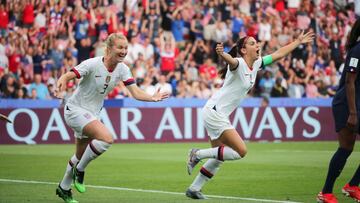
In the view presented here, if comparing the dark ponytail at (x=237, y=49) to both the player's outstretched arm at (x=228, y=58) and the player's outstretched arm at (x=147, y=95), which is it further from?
the player's outstretched arm at (x=147, y=95)

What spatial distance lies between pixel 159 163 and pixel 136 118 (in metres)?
7.60

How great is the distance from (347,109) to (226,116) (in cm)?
198

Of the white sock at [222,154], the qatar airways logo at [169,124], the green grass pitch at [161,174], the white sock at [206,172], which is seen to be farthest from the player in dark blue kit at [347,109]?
the qatar airways logo at [169,124]

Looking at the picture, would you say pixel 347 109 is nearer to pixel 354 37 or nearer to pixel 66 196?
pixel 354 37

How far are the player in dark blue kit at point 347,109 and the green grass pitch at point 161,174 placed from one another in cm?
99

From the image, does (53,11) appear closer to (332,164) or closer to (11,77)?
(11,77)

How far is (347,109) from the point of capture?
11375 mm

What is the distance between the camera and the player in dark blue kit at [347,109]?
36.5 ft

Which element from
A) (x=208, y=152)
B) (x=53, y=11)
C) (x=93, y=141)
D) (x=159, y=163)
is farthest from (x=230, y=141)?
(x=53, y=11)

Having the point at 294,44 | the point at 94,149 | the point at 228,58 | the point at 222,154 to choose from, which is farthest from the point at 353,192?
the point at 94,149

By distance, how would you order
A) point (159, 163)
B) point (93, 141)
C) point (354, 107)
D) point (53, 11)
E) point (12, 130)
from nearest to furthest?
1. point (354, 107)
2. point (93, 141)
3. point (159, 163)
4. point (12, 130)
5. point (53, 11)

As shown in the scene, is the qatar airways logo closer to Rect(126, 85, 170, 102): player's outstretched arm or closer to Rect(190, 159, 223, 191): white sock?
Rect(126, 85, 170, 102): player's outstretched arm

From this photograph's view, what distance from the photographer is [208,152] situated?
40.9 ft

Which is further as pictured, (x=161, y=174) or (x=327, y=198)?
(x=161, y=174)
